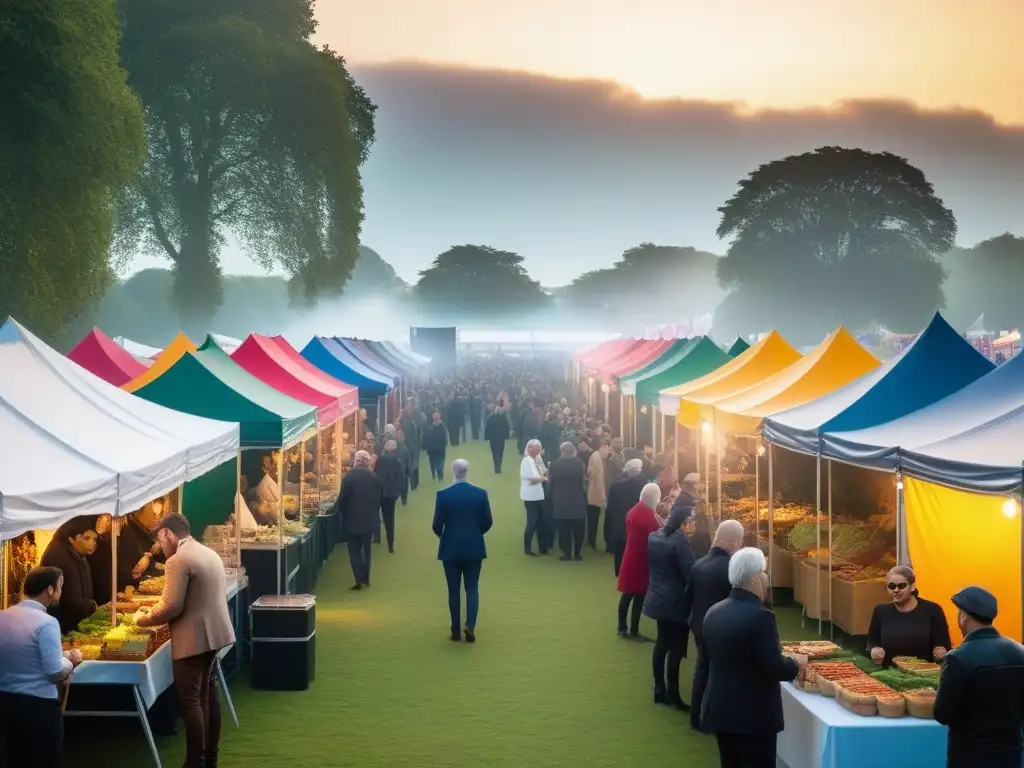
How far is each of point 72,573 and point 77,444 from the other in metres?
1.14

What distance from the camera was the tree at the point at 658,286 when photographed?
168m

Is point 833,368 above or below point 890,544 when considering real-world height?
above

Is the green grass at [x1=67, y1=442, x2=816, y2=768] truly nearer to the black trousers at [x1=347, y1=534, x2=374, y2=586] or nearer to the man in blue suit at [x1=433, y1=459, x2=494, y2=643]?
the black trousers at [x1=347, y1=534, x2=374, y2=586]

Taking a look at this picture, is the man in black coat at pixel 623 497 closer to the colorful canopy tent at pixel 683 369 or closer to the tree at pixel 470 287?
the colorful canopy tent at pixel 683 369

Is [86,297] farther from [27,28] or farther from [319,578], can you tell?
[319,578]

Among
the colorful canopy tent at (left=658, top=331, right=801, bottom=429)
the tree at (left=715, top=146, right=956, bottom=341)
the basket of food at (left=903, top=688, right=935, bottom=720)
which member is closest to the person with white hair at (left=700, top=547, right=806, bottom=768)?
the basket of food at (left=903, top=688, right=935, bottom=720)

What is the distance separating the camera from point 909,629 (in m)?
6.63

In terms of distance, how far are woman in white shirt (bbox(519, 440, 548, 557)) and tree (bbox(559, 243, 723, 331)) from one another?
150 meters

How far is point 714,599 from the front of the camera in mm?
7309

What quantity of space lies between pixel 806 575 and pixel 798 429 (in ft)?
6.84

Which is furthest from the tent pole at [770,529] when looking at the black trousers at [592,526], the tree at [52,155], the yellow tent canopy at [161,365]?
the tree at [52,155]

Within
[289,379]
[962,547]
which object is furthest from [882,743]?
[289,379]

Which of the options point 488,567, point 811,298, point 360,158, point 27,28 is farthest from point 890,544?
point 811,298

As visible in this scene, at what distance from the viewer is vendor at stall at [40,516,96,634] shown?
7.48m
